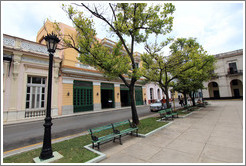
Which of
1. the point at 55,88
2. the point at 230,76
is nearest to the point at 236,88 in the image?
the point at 230,76

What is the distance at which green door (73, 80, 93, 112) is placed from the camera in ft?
51.7

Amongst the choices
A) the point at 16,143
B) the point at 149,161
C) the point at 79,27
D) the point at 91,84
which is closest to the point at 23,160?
the point at 16,143

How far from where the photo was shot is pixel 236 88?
117 feet

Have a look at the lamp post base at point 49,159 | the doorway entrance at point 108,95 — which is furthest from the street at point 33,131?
the doorway entrance at point 108,95

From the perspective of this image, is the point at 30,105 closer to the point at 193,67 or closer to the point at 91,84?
the point at 91,84

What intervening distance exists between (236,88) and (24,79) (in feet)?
166

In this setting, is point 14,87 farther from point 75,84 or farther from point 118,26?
point 118,26

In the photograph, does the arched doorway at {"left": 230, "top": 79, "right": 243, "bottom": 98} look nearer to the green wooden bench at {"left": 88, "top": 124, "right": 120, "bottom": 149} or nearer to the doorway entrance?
the doorway entrance

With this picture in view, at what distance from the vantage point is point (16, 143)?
536cm

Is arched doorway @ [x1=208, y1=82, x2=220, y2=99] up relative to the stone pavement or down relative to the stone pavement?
up

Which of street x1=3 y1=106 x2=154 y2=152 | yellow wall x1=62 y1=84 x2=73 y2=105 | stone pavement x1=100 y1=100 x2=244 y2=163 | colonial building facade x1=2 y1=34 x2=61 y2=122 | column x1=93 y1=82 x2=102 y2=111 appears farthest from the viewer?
column x1=93 y1=82 x2=102 y2=111

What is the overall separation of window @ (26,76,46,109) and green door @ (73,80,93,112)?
3.62 meters

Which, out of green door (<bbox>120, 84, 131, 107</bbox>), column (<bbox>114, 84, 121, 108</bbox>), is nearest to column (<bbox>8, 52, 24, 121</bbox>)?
column (<bbox>114, 84, 121, 108</bbox>)

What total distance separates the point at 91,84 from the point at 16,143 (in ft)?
41.9
